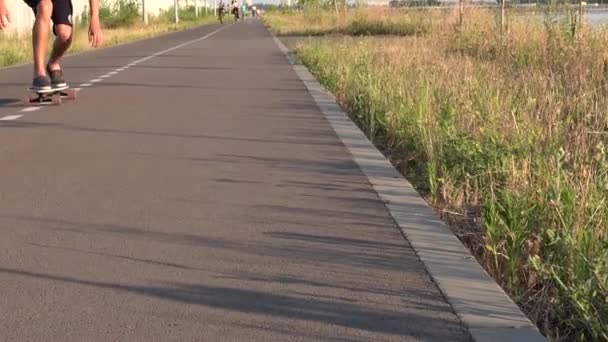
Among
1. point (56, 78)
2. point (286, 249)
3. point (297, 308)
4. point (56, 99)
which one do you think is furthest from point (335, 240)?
point (56, 99)

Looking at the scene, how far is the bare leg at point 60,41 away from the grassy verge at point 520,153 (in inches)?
140

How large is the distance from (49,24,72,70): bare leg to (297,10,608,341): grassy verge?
3.57 metres

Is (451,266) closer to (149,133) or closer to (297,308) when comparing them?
(297,308)

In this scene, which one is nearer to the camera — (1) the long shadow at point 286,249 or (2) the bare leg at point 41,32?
(1) the long shadow at point 286,249

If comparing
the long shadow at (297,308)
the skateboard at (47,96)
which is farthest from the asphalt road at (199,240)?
the skateboard at (47,96)

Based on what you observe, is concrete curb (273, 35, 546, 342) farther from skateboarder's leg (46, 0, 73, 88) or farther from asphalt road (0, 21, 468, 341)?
skateboarder's leg (46, 0, 73, 88)

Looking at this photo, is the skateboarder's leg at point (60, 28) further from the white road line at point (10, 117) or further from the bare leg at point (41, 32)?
the white road line at point (10, 117)

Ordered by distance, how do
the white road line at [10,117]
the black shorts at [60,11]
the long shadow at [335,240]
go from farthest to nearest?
the black shorts at [60,11] < the white road line at [10,117] < the long shadow at [335,240]

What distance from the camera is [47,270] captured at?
5.03 metres

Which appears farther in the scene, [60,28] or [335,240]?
[60,28]

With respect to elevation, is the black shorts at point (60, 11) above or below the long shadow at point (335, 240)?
above

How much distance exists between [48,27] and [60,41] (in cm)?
24

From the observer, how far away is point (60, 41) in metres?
12.4

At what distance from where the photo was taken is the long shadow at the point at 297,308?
414cm
